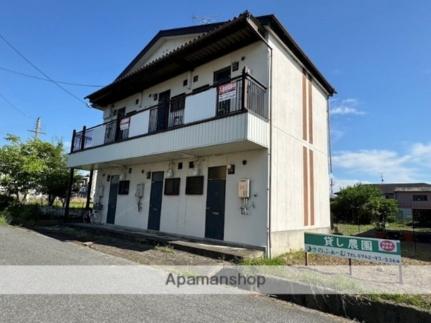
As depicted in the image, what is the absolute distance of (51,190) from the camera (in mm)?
19078

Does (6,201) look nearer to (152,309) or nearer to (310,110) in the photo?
(152,309)

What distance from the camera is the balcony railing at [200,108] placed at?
8203 millimetres

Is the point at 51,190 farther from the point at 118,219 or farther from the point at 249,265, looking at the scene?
the point at 249,265

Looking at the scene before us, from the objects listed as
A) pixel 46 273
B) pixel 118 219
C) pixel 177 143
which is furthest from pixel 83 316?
pixel 118 219

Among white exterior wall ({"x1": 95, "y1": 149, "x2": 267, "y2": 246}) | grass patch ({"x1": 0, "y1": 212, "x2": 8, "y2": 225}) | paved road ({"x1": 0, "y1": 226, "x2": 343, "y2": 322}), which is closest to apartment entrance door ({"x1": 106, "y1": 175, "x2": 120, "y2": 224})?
white exterior wall ({"x1": 95, "y1": 149, "x2": 267, "y2": 246})

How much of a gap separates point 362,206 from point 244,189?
20.3 metres

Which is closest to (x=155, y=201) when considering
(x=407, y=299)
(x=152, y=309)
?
(x=152, y=309)

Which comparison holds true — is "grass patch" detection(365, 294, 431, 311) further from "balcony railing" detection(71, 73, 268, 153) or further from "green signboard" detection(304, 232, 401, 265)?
"balcony railing" detection(71, 73, 268, 153)

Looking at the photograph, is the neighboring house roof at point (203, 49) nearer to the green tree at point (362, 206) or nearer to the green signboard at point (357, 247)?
the green signboard at point (357, 247)

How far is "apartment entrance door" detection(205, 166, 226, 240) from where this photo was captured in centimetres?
920

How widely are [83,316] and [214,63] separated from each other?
8881 millimetres

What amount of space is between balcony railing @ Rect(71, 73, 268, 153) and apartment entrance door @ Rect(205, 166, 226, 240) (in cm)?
196

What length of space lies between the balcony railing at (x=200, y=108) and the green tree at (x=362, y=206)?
65.6 ft

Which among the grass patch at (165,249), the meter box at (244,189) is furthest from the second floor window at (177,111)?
the grass patch at (165,249)
